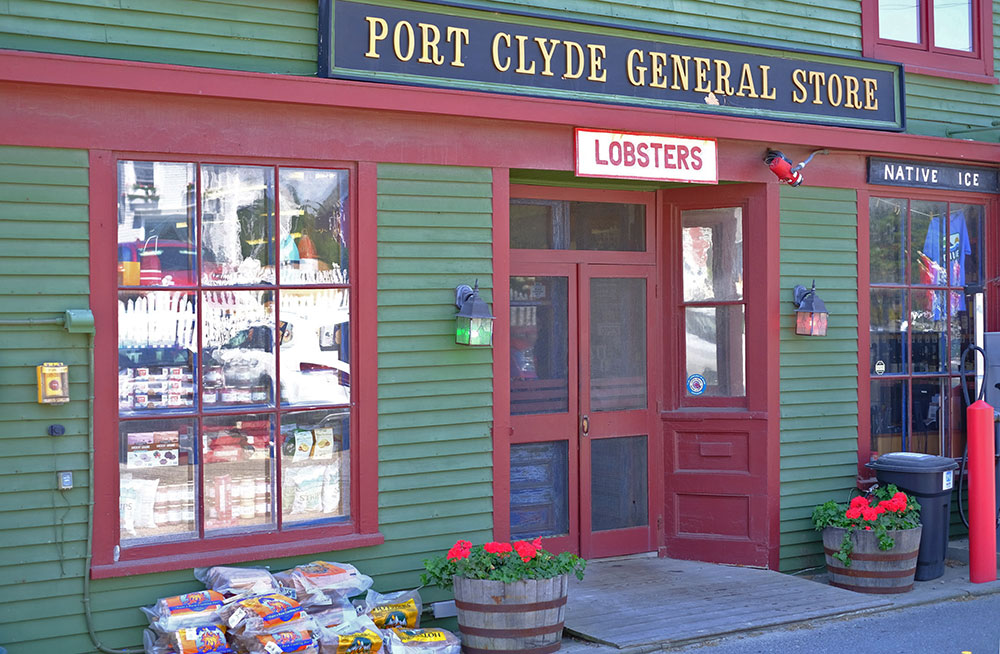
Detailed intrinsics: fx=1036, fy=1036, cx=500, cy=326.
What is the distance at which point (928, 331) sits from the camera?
8523 millimetres

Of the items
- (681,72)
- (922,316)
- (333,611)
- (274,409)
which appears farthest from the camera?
(922,316)

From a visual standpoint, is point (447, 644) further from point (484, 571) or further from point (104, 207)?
point (104, 207)

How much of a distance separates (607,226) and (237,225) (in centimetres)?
297

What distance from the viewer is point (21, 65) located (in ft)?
16.9

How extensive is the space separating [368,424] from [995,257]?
578cm

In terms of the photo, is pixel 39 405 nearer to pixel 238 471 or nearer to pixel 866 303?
pixel 238 471

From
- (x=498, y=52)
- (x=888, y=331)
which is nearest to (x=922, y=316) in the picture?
(x=888, y=331)

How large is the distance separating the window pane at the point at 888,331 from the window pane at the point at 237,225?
487 centimetres

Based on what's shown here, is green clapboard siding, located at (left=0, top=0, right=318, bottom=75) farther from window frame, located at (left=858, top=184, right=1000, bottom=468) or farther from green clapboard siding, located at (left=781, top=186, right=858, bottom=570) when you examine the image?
window frame, located at (left=858, top=184, right=1000, bottom=468)

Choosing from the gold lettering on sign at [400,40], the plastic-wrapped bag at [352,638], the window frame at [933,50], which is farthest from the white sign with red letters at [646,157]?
the plastic-wrapped bag at [352,638]

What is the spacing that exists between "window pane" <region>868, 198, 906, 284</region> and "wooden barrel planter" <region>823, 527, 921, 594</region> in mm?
2162

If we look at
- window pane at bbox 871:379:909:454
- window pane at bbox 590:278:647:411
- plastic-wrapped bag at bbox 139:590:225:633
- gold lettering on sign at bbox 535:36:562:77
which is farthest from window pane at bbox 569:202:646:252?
plastic-wrapped bag at bbox 139:590:225:633

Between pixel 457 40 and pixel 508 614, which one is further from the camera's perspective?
pixel 457 40

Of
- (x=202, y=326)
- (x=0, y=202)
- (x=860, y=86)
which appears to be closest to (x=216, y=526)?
(x=202, y=326)
